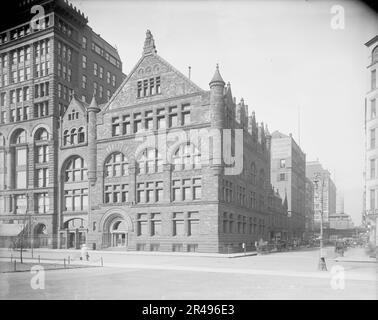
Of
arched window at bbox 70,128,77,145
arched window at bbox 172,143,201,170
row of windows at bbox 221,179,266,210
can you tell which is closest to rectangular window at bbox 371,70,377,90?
row of windows at bbox 221,179,266,210

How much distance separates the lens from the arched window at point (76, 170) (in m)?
56.9

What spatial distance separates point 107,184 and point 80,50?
77.1 feet

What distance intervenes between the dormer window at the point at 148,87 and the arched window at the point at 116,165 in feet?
26.8

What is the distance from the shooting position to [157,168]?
1977 inches

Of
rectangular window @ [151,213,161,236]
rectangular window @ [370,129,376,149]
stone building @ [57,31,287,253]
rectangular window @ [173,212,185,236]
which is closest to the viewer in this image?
rectangular window @ [370,129,376,149]

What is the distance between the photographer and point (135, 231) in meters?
49.8

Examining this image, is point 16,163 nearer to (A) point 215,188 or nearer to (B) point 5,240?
(B) point 5,240

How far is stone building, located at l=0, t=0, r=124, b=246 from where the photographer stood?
5841cm

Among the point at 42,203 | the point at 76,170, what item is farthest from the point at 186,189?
the point at 42,203

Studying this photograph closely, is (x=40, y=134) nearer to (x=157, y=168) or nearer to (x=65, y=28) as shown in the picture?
(x=65, y=28)

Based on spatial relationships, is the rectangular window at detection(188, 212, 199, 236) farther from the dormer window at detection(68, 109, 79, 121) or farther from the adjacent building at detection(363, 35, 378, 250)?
the dormer window at detection(68, 109, 79, 121)

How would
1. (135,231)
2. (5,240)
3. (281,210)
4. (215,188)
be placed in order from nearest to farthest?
(215,188) → (135,231) → (5,240) → (281,210)

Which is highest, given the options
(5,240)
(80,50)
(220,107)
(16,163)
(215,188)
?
(80,50)
